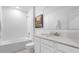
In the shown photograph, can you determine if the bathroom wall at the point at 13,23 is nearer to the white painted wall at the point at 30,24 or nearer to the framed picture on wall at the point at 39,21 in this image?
the white painted wall at the point at 30,24

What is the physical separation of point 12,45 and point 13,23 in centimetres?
62

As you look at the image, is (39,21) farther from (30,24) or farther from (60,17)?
(60,17)

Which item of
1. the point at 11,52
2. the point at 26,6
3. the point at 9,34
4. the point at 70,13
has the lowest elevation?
the point at 11,52

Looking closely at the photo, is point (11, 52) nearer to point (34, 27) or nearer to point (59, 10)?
point (34, 27)

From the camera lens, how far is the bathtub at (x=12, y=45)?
5.57 ft

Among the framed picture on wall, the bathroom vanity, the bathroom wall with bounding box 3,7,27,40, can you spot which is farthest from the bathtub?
the bathroom vanity

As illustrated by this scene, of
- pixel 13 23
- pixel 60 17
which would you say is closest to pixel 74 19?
pixel 60 17

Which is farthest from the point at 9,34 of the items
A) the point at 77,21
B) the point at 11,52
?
the point at 77,21

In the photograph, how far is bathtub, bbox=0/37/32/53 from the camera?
1.70 metres

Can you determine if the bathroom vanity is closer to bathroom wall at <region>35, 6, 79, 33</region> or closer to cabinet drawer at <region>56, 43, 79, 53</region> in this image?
cabinet drawer at <region>56, 43, 79, 53</region>

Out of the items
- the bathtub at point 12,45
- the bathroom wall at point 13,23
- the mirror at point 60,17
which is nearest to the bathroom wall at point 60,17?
the mirror at point 60,17

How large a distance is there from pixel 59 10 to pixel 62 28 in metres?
0.48

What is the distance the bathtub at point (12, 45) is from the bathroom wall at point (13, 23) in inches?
4.6

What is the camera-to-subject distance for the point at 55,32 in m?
1.75
